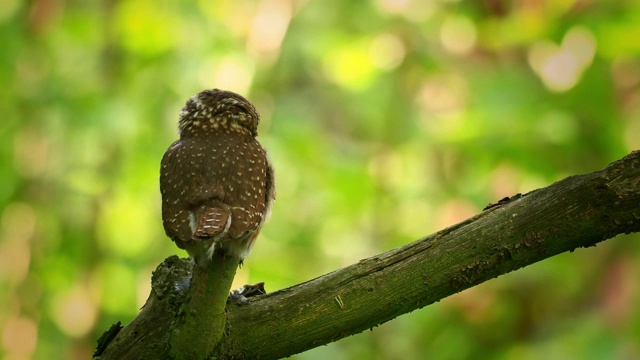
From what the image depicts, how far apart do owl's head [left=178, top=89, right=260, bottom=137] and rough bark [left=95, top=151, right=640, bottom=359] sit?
2.37 ft

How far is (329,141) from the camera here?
5711 millimetres

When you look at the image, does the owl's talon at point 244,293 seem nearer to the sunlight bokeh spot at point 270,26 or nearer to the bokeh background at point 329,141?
the bokeh background at point 329,141

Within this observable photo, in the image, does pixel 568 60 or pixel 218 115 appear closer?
pixel 218 115

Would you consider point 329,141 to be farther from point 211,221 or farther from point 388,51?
point 211,221

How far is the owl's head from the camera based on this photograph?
2.98 meters

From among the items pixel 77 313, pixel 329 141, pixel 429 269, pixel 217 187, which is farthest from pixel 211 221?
pixel 329 141

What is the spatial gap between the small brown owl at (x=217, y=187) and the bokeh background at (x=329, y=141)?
79.8 inches

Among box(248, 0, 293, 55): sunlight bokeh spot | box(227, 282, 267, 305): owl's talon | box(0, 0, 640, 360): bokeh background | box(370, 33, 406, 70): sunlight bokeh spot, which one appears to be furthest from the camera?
box(370, 33, 406, 70): sunlight bokeh spot

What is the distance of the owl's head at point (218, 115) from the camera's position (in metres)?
2.98

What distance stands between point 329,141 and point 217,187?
328 centimetres

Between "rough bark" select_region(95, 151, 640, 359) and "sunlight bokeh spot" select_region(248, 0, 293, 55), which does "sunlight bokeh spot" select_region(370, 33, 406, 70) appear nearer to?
"sunlight bokeh spot" select_region(248, 0, 293, 55)

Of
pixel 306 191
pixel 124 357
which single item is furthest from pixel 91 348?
pixel 124 357

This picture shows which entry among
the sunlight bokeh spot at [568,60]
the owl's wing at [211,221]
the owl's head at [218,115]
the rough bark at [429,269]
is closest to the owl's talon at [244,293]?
the rough bark at [429,269]

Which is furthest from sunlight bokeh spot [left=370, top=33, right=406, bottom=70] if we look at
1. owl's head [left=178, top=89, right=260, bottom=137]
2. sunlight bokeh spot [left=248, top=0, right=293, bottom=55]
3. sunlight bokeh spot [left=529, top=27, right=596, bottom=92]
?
owl's head [left=178, top=89, right=260, bottom=137]
